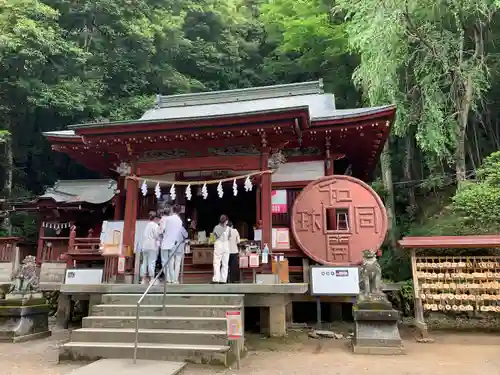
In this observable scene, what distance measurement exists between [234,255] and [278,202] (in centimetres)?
210

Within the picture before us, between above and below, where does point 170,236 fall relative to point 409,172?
below

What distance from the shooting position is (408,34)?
12.8 m

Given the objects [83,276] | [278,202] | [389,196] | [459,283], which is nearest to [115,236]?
[83,276]

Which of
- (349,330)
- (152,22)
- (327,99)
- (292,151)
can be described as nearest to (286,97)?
(327,99)

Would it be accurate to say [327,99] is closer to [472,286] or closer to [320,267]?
[320,267]

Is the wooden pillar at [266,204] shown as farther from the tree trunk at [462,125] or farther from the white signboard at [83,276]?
the tree trunk at [462,125]

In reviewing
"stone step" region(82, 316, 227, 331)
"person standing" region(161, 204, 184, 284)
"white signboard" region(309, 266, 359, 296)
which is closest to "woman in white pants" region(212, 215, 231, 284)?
"person standing" region(161, 204, 184, 284)

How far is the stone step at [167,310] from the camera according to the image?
6230 mm

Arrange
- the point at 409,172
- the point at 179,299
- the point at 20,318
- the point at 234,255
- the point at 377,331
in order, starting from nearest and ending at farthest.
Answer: the point at 377,331 < the point at 179,299 < the point at 20,318 < the point at 234,255 < the point at 409,172

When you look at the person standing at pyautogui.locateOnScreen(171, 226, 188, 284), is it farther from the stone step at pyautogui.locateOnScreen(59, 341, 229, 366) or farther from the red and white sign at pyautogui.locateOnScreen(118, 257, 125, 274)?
the stone step at pyautogui.locateOnScreen(59, 341, 229, 366)

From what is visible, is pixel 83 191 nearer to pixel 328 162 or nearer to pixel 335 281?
pixel 328 162

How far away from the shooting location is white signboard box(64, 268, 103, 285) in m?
9.46

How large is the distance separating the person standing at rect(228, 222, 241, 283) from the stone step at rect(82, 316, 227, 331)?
86.1 inches

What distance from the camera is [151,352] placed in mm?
5434
